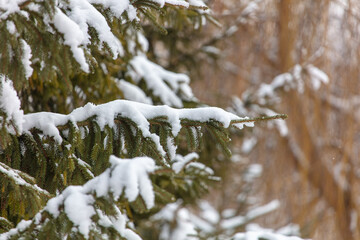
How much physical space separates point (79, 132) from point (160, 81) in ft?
4.13

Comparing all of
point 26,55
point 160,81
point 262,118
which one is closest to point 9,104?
point 26,55

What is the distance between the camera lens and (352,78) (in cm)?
300

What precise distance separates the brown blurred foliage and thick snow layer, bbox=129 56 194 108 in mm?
720

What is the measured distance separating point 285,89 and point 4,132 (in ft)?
7.97

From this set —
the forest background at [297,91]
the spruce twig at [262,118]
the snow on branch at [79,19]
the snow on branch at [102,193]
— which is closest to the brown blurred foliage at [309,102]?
the forest background at [297,91]

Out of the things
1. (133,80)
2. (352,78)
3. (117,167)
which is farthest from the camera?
(352,78)

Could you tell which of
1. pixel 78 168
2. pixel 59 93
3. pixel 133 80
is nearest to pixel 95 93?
pixel 59 93

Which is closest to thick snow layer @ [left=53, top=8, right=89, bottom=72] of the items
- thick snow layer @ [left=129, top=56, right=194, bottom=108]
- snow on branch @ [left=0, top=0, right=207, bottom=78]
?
snow on branch @ [left=0, top=0, right=207, bottom=78]

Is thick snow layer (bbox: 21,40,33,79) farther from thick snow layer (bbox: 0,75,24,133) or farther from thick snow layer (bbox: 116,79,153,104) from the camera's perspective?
thick snow layer (bbox: 116,79,153,104)

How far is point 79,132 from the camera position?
1.27 metres

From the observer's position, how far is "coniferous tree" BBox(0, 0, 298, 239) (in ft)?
3.10

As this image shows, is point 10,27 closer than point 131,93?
Yes

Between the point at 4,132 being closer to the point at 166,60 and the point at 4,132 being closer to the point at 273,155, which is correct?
the point at 166,60

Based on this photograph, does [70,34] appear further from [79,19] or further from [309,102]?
[309,102]
